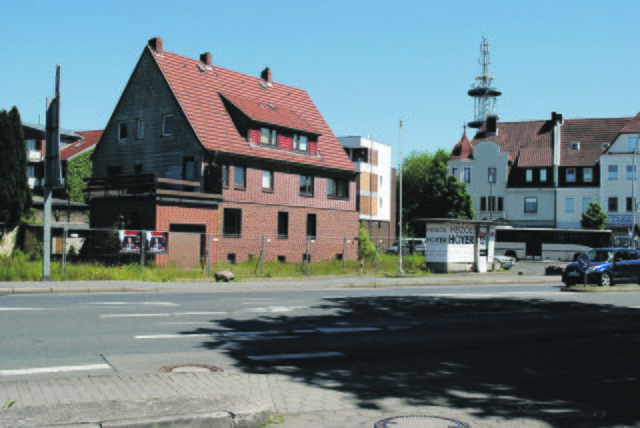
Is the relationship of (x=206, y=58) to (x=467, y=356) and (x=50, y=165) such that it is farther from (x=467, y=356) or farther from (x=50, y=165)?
(x=467, y=356)

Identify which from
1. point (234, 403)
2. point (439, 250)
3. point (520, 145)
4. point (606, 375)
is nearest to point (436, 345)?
point (606, 375)

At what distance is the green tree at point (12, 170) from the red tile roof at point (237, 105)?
365 inches

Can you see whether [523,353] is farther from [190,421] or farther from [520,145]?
[520,145]

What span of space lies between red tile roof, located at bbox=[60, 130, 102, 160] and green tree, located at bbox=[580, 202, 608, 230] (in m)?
48.5

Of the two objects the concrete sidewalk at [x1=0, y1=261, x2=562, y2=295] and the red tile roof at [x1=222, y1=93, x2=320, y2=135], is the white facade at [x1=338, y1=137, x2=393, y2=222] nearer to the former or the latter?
the red tile roof at [x1=222, y1=93, x2=320, y2=135]

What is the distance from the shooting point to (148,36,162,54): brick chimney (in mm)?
41219

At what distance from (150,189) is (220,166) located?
5.57m

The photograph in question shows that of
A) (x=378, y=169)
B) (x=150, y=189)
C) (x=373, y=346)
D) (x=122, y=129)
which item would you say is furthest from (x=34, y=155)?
(x=373, y=346)

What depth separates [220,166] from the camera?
37.9 meters

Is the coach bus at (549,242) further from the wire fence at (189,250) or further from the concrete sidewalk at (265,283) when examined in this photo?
the concrete sidewalk at (265,283)

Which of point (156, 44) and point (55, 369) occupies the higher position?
point (156, 44)

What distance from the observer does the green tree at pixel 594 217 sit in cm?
6728

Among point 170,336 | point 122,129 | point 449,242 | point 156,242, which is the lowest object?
point 170,336

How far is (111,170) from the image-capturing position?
4331cm
